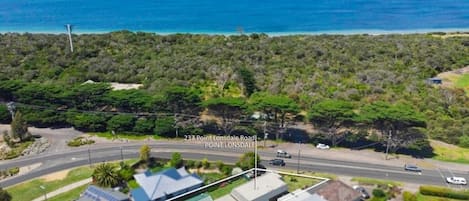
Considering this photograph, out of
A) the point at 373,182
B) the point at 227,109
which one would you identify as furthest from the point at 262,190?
the point at 227,109

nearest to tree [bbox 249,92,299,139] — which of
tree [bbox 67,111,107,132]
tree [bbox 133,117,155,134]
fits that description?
tree [bbox 133,117,155,134]

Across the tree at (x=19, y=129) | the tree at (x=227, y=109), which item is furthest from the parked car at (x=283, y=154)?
the tree at (x=19, y=129)

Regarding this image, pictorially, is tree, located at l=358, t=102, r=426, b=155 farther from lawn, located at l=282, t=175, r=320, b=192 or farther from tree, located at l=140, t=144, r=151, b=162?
tree, located at l=140, t=144, r=151, b=162

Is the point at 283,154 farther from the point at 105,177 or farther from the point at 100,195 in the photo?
the point at 100,195

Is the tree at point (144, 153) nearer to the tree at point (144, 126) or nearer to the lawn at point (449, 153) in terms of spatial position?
the tree at point (144, 126)

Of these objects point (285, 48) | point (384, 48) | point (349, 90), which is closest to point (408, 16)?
point (384, 48)

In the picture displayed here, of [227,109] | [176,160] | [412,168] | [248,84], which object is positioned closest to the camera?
[412,168]

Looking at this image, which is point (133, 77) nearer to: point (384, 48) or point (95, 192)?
point (95, 192)
